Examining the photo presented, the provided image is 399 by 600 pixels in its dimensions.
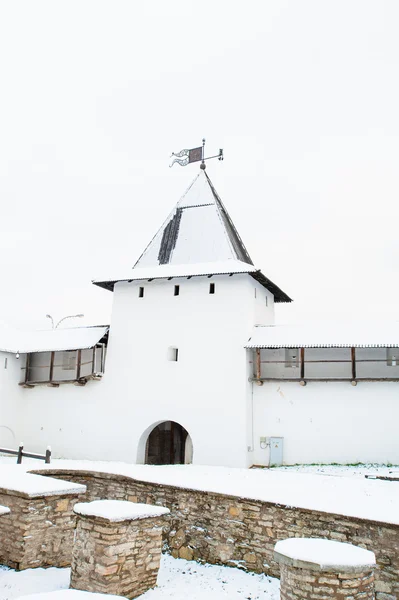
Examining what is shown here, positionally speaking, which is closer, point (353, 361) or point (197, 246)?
point (353, 361)

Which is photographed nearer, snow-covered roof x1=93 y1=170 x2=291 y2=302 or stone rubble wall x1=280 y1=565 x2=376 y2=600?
stone rubble wall x1=280 y1=565 x2=376 y2=600

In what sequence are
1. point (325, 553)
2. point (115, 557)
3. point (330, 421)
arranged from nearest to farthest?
point (325, 553), point (115, 557), point (330, 421)

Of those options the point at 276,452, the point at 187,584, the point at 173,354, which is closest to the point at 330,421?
the point at 276,452

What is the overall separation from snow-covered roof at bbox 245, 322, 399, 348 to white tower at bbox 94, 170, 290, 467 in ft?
2.20

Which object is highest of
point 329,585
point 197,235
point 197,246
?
point 197,235

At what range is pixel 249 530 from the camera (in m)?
7.64

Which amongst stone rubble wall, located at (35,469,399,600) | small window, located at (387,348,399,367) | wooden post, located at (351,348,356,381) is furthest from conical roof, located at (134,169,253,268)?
stone rubble wall, located at (35,469,399,600)

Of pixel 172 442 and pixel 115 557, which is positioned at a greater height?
pixel 172 442

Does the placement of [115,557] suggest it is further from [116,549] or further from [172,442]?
[172,442]

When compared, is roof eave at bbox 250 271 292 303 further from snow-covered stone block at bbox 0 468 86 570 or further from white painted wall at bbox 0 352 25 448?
snow-covered stone block at bbox 0 468 86 570

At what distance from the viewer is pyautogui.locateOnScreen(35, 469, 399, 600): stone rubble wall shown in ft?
21.0

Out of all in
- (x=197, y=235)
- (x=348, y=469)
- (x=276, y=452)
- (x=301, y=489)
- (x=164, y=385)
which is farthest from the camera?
(x=197, y=235)

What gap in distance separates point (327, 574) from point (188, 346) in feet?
36.2

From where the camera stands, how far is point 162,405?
15.7 m
